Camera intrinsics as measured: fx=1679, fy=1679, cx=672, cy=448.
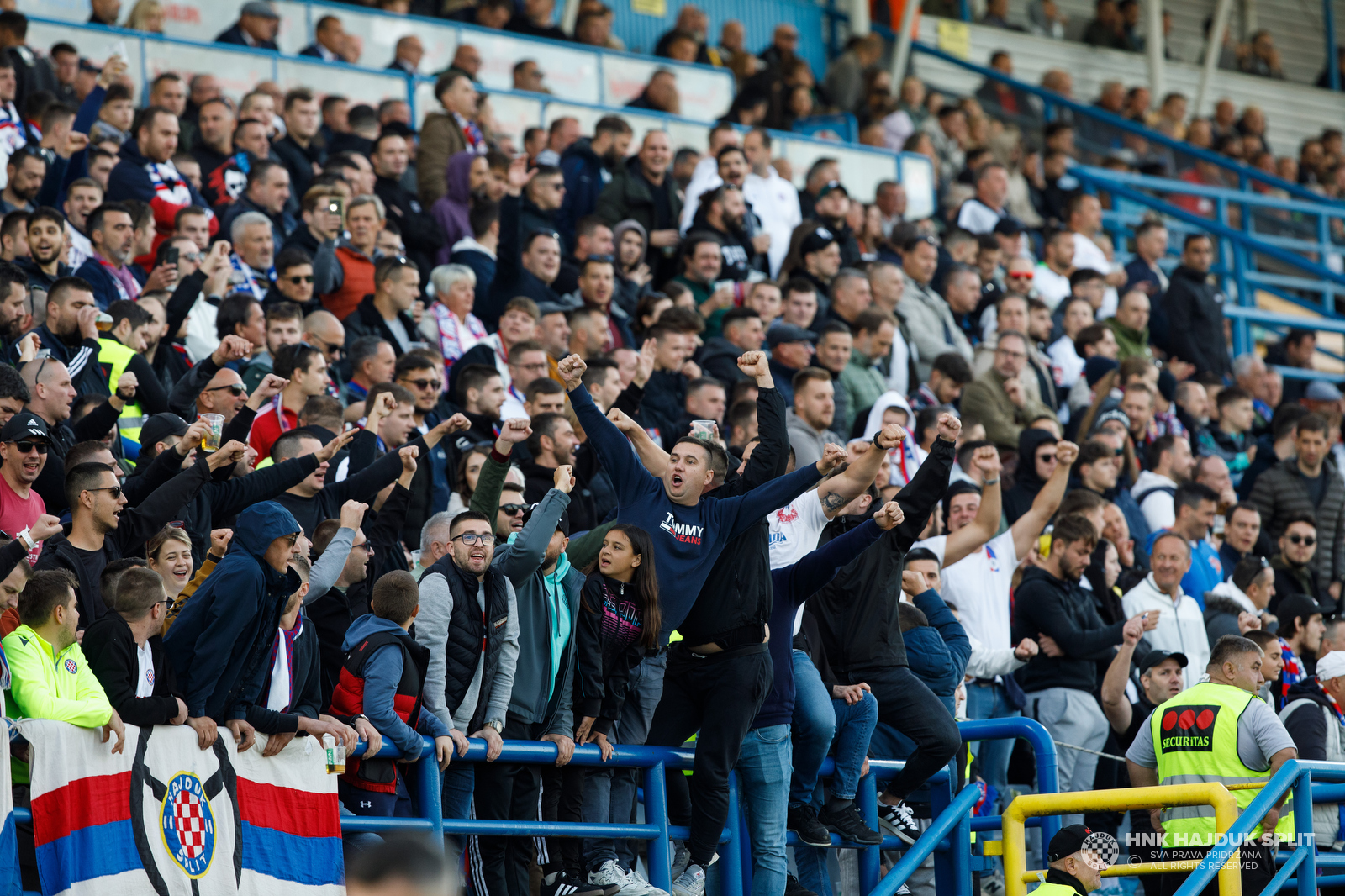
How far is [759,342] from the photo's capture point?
11445mm

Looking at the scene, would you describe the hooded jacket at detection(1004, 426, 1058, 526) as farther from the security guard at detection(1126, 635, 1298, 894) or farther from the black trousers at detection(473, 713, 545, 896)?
the black trousers at detection(473, 713, 545, 896)

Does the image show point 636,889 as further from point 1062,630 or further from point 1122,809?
point 1062,630

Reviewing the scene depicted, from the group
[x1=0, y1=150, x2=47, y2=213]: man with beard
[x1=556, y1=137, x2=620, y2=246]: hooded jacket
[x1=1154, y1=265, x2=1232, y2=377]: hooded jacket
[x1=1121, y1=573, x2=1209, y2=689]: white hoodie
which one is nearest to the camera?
[x1=1121, y1=573, x2=1209, y2=689]: white hoodie

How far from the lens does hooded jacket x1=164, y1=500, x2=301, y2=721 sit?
236 inches

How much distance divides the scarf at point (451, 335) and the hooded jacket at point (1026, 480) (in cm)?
363

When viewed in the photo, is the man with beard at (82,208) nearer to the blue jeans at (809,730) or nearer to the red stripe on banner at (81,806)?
the red stripe on banner at (81,806)

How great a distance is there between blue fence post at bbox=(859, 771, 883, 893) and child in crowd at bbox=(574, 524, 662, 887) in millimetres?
1277

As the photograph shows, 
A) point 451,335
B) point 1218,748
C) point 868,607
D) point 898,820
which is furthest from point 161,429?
point 1218,748

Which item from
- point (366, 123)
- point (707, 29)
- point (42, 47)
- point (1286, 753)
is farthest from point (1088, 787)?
point (707, 29)

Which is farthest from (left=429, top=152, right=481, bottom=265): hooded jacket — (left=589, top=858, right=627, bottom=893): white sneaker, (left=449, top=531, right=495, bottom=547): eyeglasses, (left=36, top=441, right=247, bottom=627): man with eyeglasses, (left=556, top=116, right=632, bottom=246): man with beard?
(left=589, top=858, right=627, bottom=893): white sneaker

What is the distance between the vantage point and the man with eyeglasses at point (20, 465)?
6750 millimetres

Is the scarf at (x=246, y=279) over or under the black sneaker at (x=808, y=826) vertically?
over

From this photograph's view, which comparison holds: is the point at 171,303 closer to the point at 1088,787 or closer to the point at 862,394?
the point at 862,394

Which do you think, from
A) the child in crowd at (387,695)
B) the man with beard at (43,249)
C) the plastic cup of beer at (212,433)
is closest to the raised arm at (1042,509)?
the child in crowd at (387,695)
